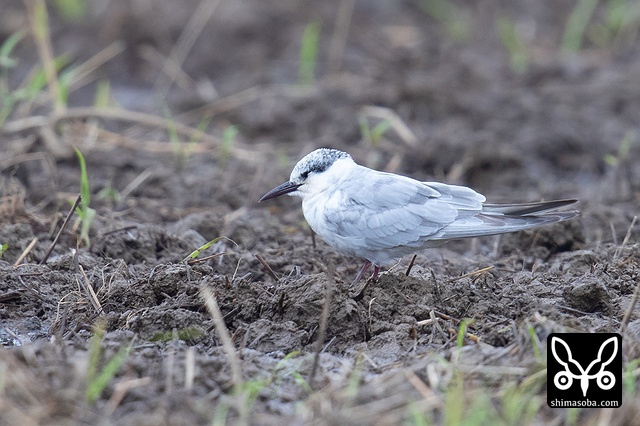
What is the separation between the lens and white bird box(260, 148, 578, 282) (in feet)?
15.6

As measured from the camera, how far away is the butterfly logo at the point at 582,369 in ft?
12.0

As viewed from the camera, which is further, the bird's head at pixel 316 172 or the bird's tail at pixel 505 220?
the bird's head at pixel 316 172

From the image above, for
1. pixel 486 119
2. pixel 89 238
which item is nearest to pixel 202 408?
pixel 89 238

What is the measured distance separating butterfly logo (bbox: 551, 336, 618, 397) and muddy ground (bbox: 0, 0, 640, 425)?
81mm

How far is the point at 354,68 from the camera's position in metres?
9.80

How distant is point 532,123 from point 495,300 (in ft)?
13.6

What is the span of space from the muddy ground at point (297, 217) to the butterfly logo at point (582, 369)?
0.08m

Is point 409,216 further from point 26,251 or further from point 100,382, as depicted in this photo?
point 26,251

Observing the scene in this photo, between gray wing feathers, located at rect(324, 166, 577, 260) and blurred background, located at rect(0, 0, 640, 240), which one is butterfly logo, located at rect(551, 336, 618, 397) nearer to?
gray wing feathers, located at rect(324, 166, 577, 260)

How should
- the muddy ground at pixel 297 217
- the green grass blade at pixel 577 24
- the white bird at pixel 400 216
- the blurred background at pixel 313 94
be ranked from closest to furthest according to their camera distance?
the muddy ground at pixel 297 217 < the white bird at pixel 400 216 < the blurred background at pixel 313 94 < the green grass blade at pixel 577 24

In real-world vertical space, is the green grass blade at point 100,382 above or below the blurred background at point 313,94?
below

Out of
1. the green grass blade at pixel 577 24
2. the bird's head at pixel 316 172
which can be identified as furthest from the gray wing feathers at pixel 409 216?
the green grass blade at pixel 577 24

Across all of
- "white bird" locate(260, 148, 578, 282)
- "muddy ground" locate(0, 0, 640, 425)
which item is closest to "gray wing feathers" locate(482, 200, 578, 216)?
"white bird" locate(260, 148, 578, 282)

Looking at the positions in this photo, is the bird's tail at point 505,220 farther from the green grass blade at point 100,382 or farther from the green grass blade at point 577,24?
the green grass blade at point 577,24
